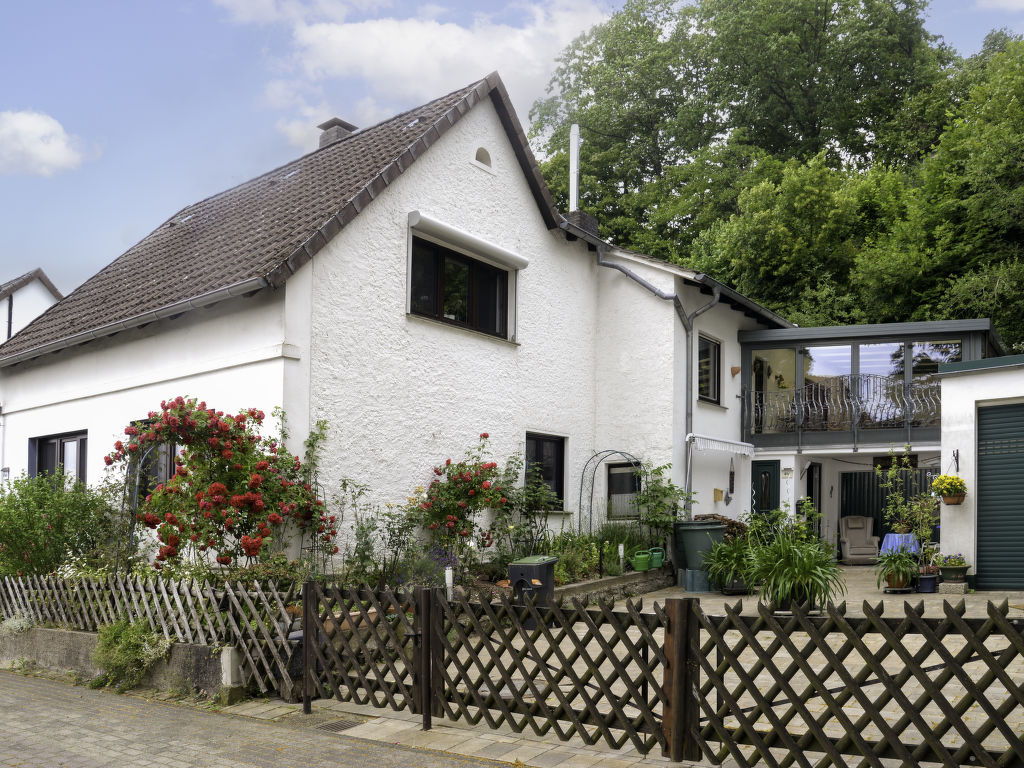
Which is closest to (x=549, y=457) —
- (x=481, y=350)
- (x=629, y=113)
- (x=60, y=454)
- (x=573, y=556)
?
(x=573, y=556)

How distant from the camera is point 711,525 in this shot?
45.8 ft

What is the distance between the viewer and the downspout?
15.2 meters

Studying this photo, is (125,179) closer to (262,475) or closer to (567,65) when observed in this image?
(262,475)

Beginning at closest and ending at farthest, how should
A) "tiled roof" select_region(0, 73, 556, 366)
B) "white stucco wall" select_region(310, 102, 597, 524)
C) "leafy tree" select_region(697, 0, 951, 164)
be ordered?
"tiled roof" select_region(0, 73, 556, 366) < "white stucco wall" select_region(310, 102, 597, 524) < "leafy tree" select_region(697, 0, 951, 164)

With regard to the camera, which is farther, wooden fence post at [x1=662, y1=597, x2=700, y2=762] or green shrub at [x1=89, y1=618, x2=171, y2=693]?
green shrub at [x1=89, y1=618, x2=171, y2=693]

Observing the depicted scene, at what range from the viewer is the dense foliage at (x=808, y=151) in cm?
2359

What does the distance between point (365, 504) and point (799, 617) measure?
6753 millimetres

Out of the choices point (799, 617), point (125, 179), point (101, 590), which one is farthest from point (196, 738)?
point (125, 179)

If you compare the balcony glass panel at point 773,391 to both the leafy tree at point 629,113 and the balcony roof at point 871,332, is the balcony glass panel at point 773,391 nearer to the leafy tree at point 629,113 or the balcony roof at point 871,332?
the balcony roof at point 871,332

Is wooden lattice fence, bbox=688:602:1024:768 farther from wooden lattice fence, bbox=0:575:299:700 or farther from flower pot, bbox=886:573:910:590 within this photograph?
flower pot, bbox=886:573:910:590

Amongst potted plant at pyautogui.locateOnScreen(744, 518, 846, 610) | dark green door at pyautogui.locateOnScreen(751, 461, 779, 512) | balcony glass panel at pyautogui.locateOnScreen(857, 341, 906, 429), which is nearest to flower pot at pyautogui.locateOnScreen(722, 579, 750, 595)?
potted plant at pyautogui.locateOnScreen(744, 518, 846, 610)

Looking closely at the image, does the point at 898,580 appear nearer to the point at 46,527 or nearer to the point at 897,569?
the point at 897,569

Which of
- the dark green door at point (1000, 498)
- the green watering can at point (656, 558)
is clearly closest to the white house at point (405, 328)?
the green watering can at point (656, 558)

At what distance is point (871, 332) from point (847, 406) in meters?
1.65
